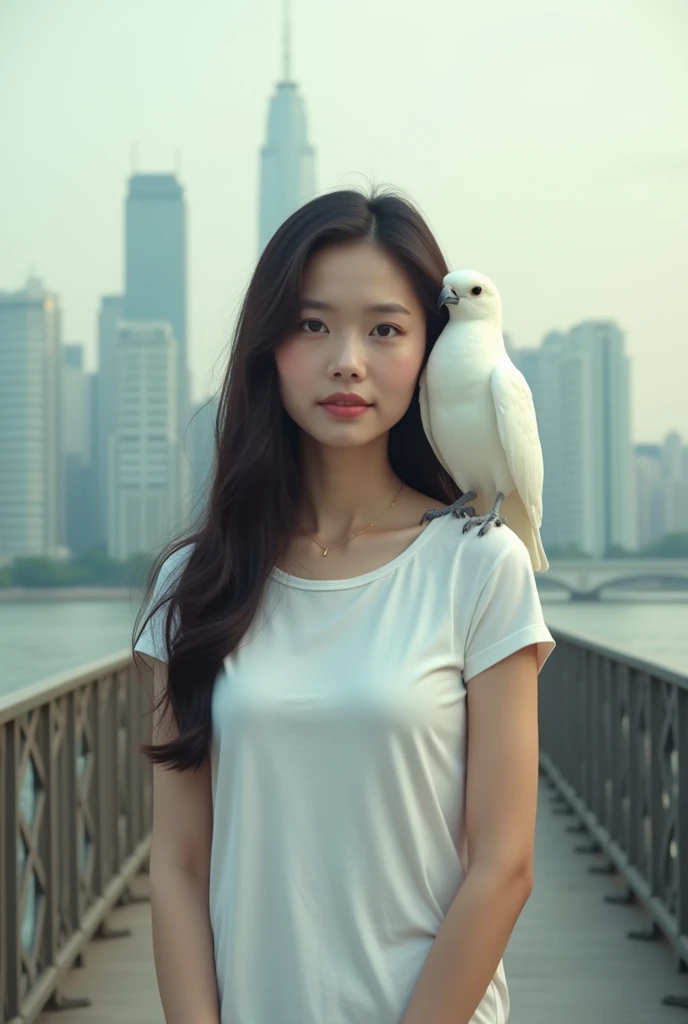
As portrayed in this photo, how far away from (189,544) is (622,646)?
9.29 ft

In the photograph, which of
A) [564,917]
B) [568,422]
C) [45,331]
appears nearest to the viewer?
[564,917]

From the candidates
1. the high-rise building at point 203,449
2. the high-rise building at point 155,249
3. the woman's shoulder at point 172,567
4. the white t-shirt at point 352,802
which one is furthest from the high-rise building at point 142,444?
the white t-shirt at point 352,802

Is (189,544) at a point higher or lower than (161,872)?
higher

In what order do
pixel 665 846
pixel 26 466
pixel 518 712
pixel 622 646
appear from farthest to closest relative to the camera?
pixel 26 466 → pixel 622 646 → pixel 665 846 → pixel 518 712

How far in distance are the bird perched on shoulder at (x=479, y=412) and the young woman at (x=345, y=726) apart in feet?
0.11

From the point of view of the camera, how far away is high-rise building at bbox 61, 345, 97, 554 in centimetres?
3353

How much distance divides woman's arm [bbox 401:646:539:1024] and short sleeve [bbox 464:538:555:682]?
12 millimetres

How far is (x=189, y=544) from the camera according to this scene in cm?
140

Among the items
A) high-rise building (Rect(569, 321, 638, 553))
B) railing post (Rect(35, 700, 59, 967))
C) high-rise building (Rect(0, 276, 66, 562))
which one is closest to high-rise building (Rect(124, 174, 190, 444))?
high-rise building (Rect(0, 276, 66, 562))

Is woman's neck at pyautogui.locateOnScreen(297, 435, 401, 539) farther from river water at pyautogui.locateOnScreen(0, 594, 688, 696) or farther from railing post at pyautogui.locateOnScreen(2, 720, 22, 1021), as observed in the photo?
river water at pyautogui.locateOnScreen(0, 594, 688, 696)

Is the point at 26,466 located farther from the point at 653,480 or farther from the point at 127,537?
the point at 653,480

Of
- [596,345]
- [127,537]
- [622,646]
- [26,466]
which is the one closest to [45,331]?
[26,466]

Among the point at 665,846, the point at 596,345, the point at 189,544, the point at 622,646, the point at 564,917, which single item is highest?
the point at 596,345

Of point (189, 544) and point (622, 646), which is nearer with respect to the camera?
point (189, 544)
